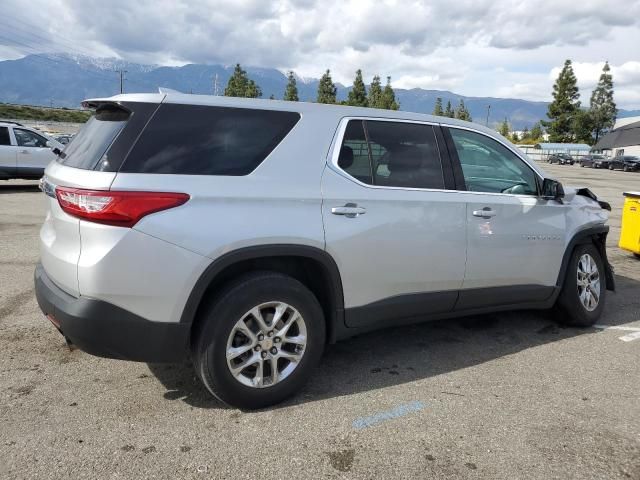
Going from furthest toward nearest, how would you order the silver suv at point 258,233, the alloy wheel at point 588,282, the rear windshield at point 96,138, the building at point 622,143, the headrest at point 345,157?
the building at point 622,143
the alloy wheel at point 588,282
the headrest at point 345,157
the rear windshield at point 96,138
the silver suv at point 258,233

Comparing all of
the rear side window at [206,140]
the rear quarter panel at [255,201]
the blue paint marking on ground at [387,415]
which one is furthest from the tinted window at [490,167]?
the blue paint marking on ground at [387,415]

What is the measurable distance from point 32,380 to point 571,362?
12.5 feet

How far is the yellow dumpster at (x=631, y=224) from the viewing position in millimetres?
7535

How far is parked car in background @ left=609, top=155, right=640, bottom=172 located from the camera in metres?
47.4

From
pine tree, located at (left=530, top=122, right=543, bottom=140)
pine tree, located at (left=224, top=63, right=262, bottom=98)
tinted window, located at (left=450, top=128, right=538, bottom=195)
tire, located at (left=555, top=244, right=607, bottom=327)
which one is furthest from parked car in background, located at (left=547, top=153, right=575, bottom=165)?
tinted window, located at (left=450, top=128, right=538, bottom=195)

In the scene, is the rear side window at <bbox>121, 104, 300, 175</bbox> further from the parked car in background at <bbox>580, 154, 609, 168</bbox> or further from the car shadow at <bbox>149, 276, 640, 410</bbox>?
the parked car in background at <bbox>580, 154, 609, 168</bbox>

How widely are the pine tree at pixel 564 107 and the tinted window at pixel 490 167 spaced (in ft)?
240

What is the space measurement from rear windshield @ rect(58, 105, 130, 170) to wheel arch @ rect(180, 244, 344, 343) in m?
0.82

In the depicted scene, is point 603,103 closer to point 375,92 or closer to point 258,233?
point 375,92

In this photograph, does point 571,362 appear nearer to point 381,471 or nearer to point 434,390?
point 434,390

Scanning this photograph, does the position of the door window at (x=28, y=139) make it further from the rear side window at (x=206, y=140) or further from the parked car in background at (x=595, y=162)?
the parked car in background at (x=595, y=162)

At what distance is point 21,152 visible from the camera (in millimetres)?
14016

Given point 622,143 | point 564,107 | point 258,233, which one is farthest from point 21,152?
point 622,143

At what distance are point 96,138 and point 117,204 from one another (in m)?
0.59
